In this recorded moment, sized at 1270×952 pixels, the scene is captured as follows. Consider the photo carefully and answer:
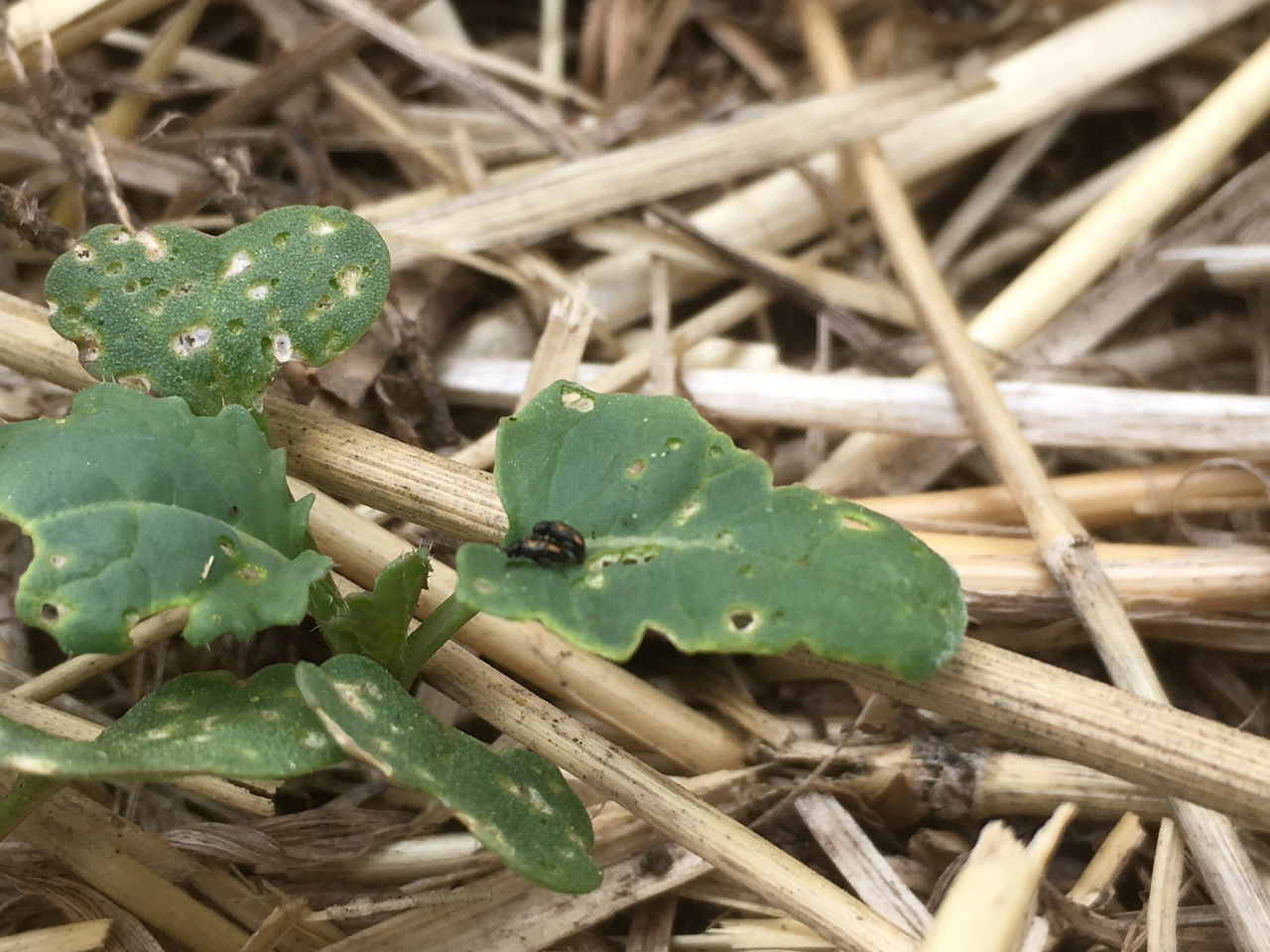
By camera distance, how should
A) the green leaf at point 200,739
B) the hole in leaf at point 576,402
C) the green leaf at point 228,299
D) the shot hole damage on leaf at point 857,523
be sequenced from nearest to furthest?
the green leaf at point 200,739 → the shot hole damage on leaf at point 857,523 → the hole in leaf at point 576,402 → the green leaf at point 228,299

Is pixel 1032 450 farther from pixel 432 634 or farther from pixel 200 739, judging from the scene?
pixel 200 739

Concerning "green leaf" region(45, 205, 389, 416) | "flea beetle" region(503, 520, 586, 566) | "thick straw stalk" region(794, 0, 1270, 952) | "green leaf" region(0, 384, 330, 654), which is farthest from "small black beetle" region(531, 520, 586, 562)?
"thick straw stalk" region(794, 0, 1270, 952)

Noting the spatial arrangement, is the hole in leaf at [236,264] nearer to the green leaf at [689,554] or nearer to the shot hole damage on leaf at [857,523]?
the green leaf at [689,554]

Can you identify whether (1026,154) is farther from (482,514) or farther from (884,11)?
(482,514)

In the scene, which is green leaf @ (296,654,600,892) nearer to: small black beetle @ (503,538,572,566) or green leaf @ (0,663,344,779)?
green leaf @ (0,663,344,779)

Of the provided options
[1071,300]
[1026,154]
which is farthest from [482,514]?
[1026,154]

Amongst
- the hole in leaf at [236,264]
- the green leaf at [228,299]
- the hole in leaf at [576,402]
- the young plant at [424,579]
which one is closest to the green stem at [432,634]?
the young plant at [424,579]
